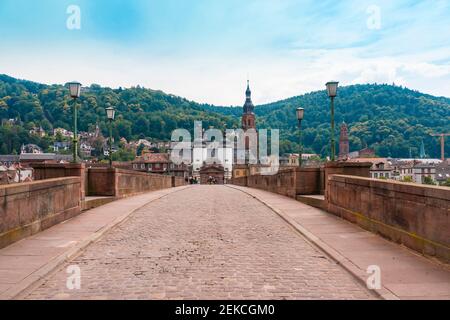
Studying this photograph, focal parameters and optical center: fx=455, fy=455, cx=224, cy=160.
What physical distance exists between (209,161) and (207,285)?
145096mm

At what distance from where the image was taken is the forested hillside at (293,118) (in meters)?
139

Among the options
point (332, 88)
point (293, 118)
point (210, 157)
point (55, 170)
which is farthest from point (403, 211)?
point (210, 157)

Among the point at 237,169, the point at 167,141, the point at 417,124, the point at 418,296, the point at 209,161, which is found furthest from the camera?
the point at 167,141

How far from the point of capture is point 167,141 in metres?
184

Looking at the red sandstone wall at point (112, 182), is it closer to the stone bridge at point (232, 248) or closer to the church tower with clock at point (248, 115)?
the stone bridge at point (232, 248)

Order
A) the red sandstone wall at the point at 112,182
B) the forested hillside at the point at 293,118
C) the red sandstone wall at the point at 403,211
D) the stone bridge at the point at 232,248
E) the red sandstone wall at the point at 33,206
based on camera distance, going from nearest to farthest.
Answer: the stone bridge at the point at 232,248 → the red sandstone wall at the point at 403,211 → the red sandstone wall at the point at 33,206 → the red sandstone wall at the point at 112,182 → the forested hillside at the point at 293,118

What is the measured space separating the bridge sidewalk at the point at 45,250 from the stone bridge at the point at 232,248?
0.02 m

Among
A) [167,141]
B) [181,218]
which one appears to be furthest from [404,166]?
[181,218]

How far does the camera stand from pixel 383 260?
7.30 meters

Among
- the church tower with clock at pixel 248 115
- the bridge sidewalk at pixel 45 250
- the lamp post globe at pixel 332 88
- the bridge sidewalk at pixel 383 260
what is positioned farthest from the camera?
the church tower with clock at pixel 248 115

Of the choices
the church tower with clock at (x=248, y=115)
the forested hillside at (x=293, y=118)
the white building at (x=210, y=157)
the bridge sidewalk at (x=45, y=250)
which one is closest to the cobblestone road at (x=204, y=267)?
the bridge sidewalk at (x=45, y=250)

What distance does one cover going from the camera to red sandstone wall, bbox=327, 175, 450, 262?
6.95m

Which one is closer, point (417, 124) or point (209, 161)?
point (417, 124)
